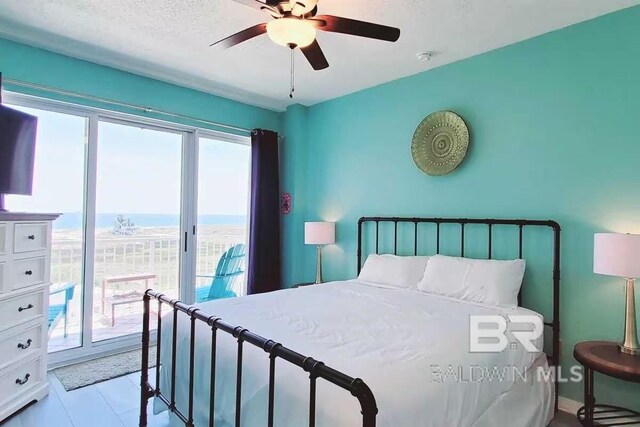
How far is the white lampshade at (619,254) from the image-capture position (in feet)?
6.32

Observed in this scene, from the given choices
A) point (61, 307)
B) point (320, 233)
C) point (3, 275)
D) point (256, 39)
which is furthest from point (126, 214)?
point (256, 39)

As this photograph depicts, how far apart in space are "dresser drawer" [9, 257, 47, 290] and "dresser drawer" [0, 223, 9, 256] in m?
0.11

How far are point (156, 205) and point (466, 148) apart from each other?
3.00m

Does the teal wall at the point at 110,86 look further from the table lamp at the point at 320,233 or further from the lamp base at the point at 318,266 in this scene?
the lamp base at the point at 318,266

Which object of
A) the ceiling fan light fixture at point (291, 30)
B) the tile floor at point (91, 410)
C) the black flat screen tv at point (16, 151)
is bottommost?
the tile floor at point (91, 410)

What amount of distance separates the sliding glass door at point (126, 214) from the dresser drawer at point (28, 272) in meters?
0.70

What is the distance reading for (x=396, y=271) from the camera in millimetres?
3086

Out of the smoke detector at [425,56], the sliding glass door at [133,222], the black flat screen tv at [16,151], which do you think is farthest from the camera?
the sliding glass door at [133,222]

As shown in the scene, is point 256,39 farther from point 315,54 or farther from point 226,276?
point 226,276

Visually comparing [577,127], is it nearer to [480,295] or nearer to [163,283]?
[480,295]

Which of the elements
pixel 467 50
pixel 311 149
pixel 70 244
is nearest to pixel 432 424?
pixel 467 50

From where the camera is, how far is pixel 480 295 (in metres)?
2.52

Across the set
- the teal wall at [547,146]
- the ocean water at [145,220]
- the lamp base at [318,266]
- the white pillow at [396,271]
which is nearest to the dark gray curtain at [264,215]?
the ocean water at [145,220]

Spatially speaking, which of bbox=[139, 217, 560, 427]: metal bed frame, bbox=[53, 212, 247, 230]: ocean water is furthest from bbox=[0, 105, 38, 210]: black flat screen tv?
bbox=[139, 217, 560, 427]: metal bed frame
